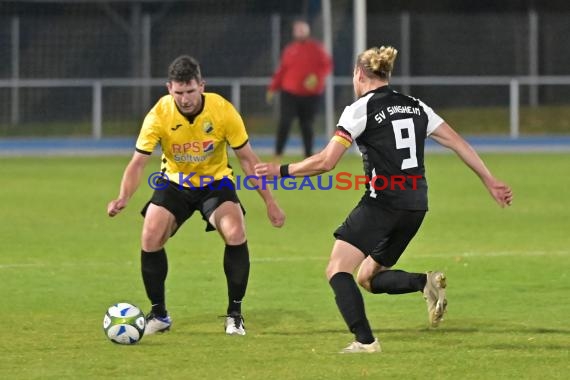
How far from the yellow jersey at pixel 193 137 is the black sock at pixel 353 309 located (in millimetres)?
1453

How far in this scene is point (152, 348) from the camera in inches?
336

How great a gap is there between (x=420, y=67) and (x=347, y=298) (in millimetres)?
29694

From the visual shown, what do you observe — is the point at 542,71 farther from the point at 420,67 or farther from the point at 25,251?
the point at 25,251

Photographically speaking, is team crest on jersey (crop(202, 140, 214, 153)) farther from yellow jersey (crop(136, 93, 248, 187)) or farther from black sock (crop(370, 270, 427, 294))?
black sock (crop(370, 270, 427, 294))

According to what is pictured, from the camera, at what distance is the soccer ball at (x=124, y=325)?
858 cm

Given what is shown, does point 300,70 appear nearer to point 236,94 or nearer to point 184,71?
point 236,94

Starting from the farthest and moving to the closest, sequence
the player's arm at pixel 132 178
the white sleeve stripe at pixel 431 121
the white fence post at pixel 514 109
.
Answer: the white fence post at pixel 514 109
the player's arm at pixel 132 178
the white sleeve stripe at pixel 431 121

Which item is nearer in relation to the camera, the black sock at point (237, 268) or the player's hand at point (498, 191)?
the player's hand at point (498, 191)

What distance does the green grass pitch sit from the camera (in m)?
7.96

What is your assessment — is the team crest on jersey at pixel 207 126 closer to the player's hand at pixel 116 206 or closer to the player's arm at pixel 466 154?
the player's hand at pixel 116 206

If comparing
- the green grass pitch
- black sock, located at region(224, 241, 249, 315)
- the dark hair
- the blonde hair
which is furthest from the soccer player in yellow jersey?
the blonde hair

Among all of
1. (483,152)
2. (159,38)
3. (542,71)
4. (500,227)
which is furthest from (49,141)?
(500,227)

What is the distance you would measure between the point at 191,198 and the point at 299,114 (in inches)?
559

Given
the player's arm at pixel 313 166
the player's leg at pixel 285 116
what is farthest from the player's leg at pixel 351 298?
the player's leg at pixel 285 116
